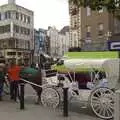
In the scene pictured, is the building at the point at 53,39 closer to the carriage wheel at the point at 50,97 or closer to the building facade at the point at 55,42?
the building facade at the point at 55,42

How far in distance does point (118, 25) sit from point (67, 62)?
34.7m

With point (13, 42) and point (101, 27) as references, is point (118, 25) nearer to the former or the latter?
point (101, 27)

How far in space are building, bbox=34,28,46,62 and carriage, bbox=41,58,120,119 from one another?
7581cm

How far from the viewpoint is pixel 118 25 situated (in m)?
47.4

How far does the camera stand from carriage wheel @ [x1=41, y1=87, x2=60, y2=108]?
1330cm

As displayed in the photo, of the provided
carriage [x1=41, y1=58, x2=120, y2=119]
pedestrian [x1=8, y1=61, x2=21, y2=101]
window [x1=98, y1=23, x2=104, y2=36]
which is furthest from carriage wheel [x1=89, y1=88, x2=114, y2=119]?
window [x1=98, y1=23, x2=104, y2=36]

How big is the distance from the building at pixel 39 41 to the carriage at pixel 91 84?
75.8 meters

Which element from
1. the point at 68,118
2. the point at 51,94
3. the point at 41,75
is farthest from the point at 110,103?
the point at 41,75

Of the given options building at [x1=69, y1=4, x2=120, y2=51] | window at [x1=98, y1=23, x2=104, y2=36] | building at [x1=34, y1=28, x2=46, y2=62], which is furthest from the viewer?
building at [x1=34, y1=28, x2=46, y2=62]

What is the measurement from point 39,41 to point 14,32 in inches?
674

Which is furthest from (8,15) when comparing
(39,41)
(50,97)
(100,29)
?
(50,97)

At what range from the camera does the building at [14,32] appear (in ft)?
265

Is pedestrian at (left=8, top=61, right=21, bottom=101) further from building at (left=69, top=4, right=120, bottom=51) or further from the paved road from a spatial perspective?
building at (left=69, top=4, right=120, bottom=51)

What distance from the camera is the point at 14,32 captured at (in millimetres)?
81312
